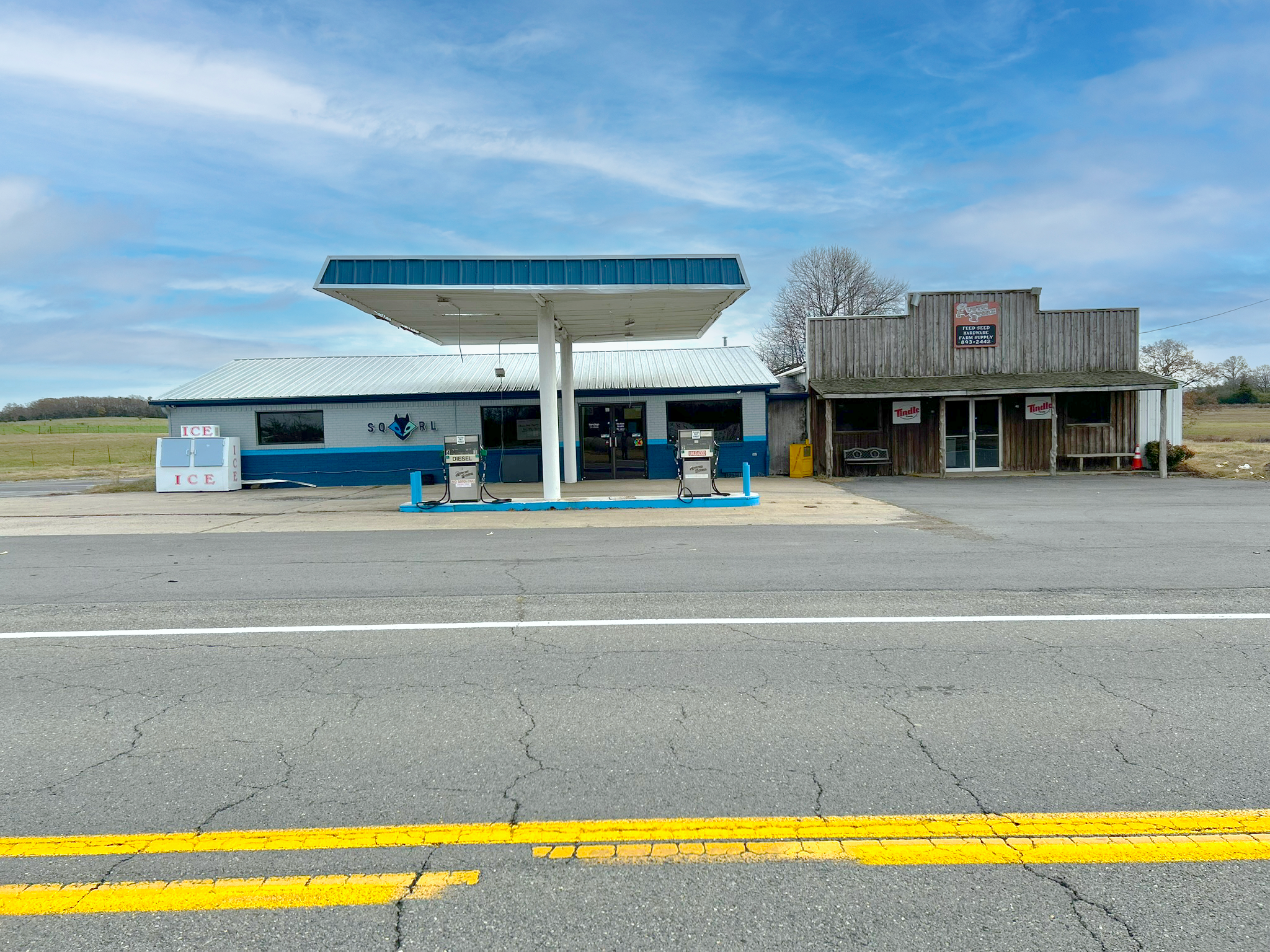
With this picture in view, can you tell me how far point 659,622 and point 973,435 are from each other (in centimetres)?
2007

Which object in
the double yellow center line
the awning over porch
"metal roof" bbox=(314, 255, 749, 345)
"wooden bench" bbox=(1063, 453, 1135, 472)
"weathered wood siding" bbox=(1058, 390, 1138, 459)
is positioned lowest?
the double yellow center line

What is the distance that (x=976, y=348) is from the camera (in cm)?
2406

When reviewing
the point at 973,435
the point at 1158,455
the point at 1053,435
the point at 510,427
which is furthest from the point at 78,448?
the point at 1158,455

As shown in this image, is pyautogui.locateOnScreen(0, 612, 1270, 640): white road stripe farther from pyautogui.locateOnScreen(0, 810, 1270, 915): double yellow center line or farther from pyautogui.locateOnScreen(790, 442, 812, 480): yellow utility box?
pyautogui.locateOnScreen(790, 442, 812, 480): yellow utility box

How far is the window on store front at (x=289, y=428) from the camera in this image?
24.7 metres

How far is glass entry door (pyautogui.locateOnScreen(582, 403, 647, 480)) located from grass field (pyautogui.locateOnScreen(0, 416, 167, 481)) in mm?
20148

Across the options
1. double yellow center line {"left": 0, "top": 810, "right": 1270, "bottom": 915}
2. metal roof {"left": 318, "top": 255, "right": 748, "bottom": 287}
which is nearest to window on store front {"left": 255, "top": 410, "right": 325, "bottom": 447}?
metal roof {"left": 318, "top": 255, "right": 748, "bottom": 287}

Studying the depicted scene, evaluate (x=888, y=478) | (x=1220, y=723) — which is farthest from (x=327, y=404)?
(x=1220, y=723)

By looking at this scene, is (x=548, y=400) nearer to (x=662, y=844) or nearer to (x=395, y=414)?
(x=395, y=414)

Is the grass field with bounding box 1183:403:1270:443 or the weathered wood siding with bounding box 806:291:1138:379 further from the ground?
the weathered wood siding with bounding box 806:291:1138:379

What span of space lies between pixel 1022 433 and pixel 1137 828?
75.3ft

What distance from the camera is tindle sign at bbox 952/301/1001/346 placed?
2392cm

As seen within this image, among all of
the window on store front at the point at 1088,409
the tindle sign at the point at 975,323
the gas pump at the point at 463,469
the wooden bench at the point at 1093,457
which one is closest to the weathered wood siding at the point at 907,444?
the tindle sign at the point at 975,323

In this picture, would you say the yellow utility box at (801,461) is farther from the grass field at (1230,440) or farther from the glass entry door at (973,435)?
the grass field at (1230,440)
